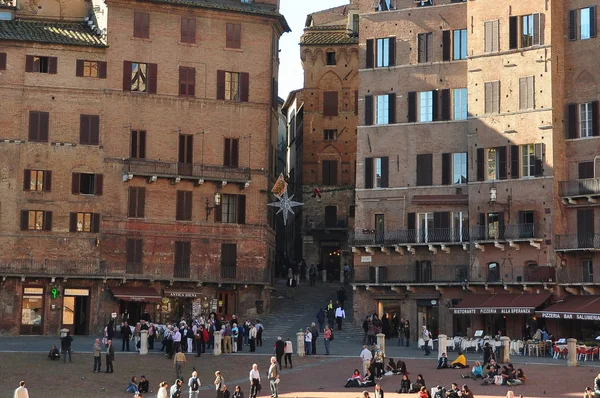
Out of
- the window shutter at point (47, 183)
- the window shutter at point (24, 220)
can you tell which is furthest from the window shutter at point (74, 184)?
the window shutter at point (24, 220)

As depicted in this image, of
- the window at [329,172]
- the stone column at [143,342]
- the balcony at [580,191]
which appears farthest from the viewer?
the window at [329,172]

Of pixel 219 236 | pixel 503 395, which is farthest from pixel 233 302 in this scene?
pixel 503 395

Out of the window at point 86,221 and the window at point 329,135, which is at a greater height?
the window at point 329,135

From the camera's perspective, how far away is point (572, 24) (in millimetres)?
73625

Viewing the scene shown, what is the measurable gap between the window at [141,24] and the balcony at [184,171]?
7666mm

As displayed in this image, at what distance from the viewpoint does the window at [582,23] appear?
7269 cm

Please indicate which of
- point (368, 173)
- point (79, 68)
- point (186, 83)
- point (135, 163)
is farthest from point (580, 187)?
point (79, 68)

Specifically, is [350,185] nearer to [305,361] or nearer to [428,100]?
[428,100]

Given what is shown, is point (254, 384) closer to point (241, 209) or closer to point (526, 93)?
point (526, 93)

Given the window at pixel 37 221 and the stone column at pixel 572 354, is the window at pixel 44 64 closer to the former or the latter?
the window at pixel 37 221

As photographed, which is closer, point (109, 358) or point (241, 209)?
point (109, 358)

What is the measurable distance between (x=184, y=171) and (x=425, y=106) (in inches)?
581

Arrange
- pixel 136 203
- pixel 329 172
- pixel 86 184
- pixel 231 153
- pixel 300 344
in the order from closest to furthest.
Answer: pixel 300 344 < pixel 86 184 < pixel 136 203 < pixel 231 153 < pixel 329 172

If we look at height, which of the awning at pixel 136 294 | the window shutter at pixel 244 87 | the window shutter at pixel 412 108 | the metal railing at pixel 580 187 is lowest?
the awning at pixel 136 294
